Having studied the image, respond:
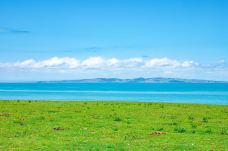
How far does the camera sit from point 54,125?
97.7 feet

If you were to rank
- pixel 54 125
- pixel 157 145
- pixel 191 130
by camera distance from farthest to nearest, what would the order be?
1. pixel 54 125
2. pixel 191 130
3. pixel 157 145

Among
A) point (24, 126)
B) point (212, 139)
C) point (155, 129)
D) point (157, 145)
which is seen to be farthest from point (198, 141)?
point (24, 126)

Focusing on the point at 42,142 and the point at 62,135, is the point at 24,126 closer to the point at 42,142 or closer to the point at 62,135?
the point at 62,135

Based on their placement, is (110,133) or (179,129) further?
(179,129)

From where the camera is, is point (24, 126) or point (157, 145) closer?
point (157, 145)

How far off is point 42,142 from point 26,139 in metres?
1.50

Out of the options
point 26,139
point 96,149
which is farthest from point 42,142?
point 96,149

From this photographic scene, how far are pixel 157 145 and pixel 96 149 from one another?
3666 mm

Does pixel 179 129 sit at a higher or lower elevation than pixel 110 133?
higher

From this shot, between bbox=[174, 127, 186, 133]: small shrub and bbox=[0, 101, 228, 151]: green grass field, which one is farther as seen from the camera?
bbox=[174, 127, 186, 133]: small shrub

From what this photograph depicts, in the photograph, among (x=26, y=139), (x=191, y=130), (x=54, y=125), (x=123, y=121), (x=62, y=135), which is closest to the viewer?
(x=26, y=139)

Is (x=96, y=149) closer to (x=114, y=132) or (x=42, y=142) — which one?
(x=42, y=142)

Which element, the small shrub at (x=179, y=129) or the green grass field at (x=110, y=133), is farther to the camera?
the small shrub at (x=179, y=129)

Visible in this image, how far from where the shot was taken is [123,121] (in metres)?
32.7
